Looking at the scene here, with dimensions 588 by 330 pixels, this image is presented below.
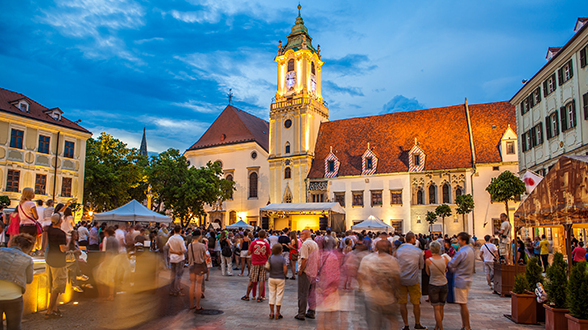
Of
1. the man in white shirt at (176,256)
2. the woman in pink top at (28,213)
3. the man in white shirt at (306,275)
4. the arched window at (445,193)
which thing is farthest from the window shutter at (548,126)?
the woman in pink top at (28,213)

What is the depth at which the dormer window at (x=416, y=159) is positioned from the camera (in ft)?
124

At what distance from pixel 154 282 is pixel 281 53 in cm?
3715

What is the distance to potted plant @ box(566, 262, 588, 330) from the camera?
6430mm

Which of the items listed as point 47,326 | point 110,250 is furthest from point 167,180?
point 47,326

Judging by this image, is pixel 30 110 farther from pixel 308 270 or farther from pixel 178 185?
pixel 308 270

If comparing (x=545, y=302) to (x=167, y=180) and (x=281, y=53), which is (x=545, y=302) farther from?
(x=281, y=53)

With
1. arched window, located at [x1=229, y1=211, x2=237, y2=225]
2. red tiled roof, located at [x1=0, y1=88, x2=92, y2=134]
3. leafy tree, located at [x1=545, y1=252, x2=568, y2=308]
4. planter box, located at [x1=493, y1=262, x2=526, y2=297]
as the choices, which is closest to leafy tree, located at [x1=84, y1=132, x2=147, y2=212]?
red tiled roof, located at [x1=0, y1=88, x2=92, y2=134]

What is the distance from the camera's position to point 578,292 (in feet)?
21.4

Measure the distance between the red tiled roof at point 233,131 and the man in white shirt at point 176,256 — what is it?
3551cm

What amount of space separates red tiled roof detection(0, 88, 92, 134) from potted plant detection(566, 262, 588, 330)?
31.4 m

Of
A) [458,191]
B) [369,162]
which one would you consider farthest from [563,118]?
[369,162]

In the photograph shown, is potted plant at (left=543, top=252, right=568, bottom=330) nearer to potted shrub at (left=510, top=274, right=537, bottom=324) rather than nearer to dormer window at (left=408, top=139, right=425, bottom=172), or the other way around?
potted shrub at (left=510, top=274, right=537, bottom=324)

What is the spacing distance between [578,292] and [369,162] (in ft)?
112

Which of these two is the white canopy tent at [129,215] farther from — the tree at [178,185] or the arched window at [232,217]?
the arched window at [232,217]
